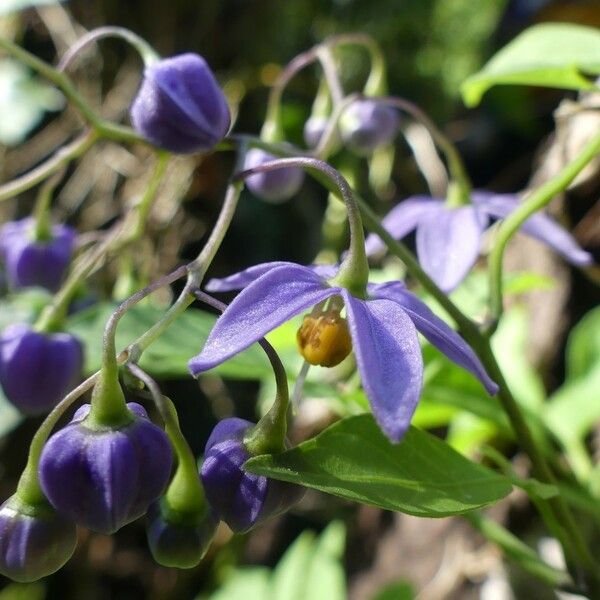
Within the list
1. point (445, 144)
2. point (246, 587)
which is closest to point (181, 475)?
point (445, 144)

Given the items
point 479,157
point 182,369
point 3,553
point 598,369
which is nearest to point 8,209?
point 479,157

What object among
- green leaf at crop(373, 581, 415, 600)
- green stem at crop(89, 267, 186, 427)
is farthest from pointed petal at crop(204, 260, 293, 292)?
green leaf at crop(373, 581, 415, 600)

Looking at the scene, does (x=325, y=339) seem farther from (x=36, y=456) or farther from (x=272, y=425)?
(x=36, y=456)

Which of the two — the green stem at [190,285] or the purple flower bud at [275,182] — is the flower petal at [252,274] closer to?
the green stem at [190,285]

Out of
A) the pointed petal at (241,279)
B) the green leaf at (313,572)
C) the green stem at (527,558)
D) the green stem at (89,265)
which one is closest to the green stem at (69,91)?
the green stem at (89,265)

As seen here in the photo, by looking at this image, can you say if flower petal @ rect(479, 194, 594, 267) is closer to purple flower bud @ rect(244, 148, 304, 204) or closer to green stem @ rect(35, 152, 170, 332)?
purple flower bud @ rect(244, 148, 304, 204)
